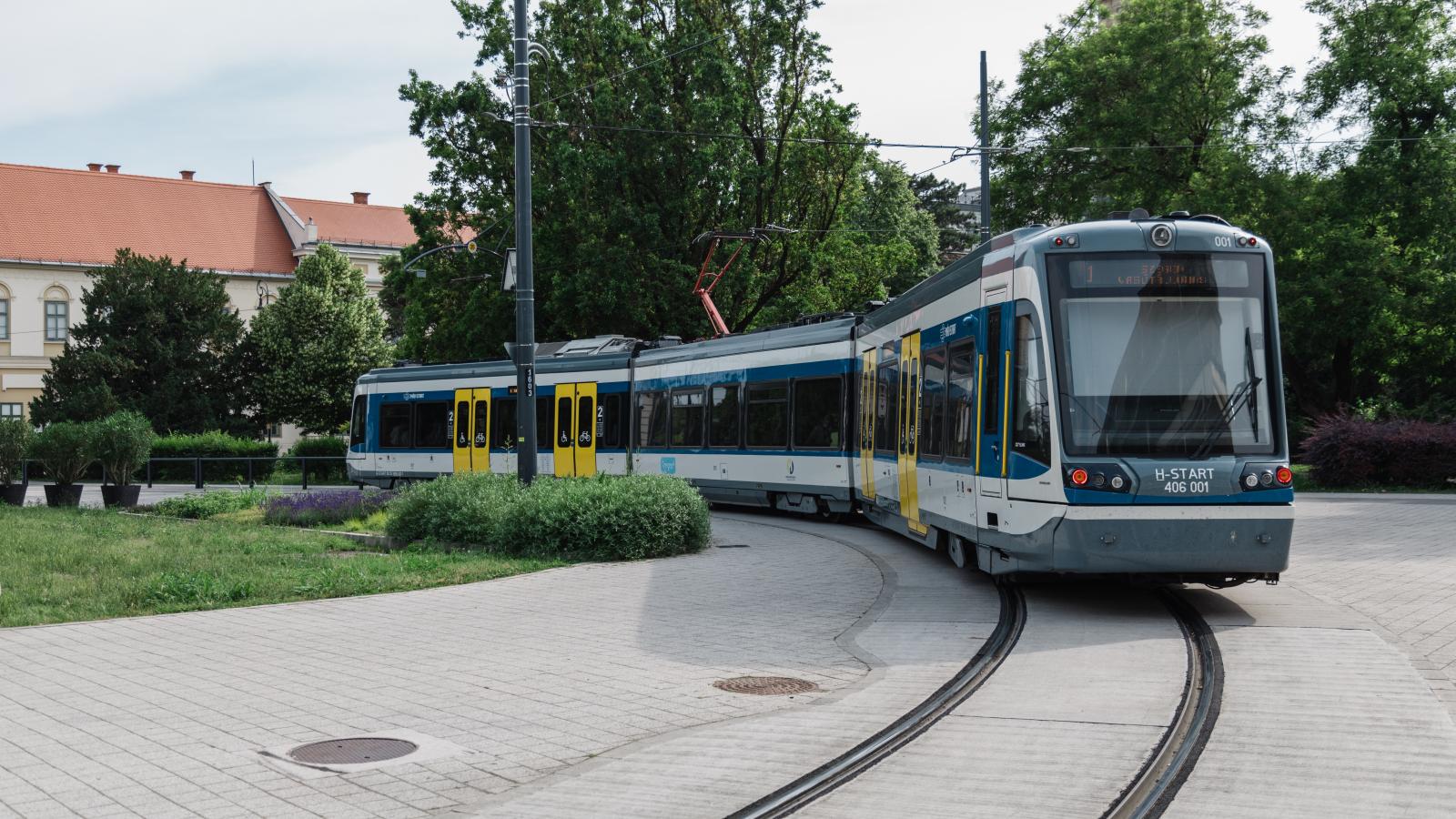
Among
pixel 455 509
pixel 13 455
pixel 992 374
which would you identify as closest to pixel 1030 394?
pixel 992 374

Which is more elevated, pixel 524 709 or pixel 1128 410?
pixel 1128 410

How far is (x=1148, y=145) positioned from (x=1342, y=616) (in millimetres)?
29756

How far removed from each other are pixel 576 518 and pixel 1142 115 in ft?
89.2

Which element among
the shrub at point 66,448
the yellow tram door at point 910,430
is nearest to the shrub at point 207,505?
the shrub at point 66,448

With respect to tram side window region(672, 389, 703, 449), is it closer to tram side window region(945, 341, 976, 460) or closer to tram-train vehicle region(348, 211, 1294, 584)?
tram-train vehicle region(348, 211, 1294, 584)

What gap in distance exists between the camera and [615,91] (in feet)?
116

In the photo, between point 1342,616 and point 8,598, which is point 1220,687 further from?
point 8,598

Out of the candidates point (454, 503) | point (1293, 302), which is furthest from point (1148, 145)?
point (454, 503)

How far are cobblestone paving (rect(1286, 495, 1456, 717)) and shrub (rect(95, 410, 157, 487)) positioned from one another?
2058 cm

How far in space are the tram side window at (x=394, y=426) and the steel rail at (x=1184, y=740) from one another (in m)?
24.5

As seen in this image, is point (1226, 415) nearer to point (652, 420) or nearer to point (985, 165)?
point (652, 420)

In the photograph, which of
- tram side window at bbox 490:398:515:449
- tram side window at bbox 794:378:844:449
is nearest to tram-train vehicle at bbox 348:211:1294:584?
tram side window at bbox 794:378:844:449

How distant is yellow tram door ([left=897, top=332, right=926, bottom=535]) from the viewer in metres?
14.5

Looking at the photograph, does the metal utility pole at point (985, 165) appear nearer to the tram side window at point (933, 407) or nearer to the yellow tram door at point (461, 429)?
the yellow tram door at point (461, 429)
